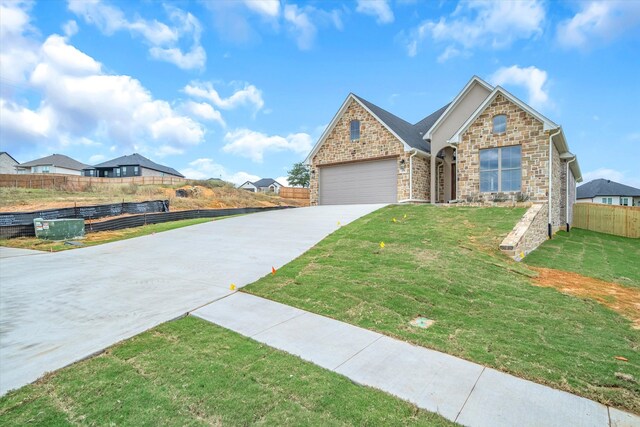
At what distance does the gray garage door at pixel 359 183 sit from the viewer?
1850cm

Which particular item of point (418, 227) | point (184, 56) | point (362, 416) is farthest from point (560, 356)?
point (184, 56)

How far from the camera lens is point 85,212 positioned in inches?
651

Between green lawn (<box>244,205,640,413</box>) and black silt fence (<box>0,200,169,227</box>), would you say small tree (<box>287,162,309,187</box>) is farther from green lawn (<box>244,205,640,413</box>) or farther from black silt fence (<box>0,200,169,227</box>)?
green lawn (<box>244,205,640,413</box>)

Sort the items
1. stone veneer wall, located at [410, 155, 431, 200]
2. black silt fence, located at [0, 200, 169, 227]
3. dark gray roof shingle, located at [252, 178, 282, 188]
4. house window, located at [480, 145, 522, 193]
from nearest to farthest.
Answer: black silt fence, located at [0, 200, 169, 227] → house window, located at [480, 145, 522, 193] → stone veneer wall, located at [410, 155, 431, 200] → dark gray roof shingle, located at [252, 178, 282, 188]

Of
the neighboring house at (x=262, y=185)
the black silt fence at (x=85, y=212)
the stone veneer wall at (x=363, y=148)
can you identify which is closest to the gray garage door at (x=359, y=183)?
the stone veneer wall at (x=363, y=148)

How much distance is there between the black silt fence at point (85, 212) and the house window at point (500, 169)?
64.4ft

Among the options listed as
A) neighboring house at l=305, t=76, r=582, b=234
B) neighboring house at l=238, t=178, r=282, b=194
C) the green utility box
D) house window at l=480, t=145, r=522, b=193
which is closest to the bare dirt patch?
neighboring house at l=305, t=76, r=582, b=234

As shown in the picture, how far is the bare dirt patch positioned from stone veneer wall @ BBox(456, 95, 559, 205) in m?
6.89

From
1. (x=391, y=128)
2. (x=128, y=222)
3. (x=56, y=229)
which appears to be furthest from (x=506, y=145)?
(x=56, y=229)

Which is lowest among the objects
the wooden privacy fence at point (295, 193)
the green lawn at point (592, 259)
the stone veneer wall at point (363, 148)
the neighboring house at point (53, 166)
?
the green lawn at point (592, 259)

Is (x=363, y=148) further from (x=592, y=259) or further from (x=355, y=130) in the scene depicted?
(x=592, y=259)

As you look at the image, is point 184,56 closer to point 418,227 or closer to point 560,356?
point 418,227

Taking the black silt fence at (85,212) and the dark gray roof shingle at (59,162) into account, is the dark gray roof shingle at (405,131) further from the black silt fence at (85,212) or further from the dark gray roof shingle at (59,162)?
the dark gray roof shingle at (59,162)

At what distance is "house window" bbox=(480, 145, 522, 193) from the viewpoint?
14077 millimetres
